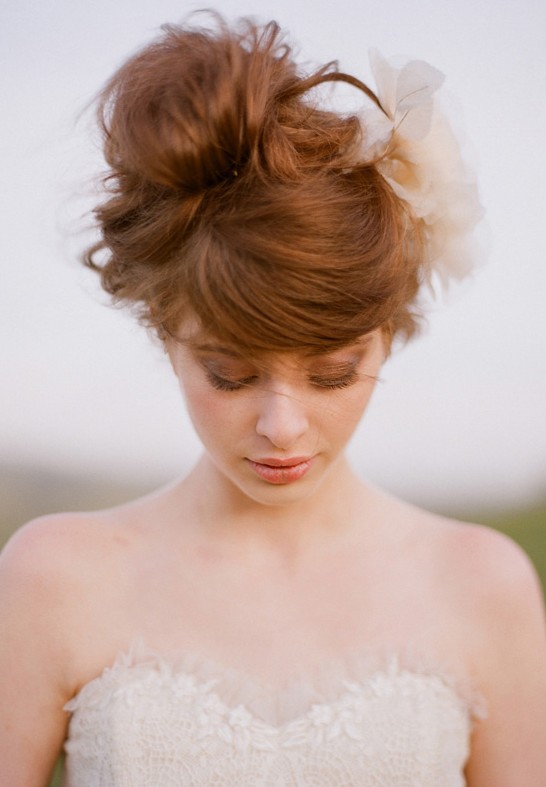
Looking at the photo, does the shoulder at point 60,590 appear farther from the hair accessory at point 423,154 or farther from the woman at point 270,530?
the hair accessory at point 423,154

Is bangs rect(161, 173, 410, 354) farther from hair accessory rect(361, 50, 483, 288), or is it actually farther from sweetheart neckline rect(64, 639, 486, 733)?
sweetheart neckline rect(64, 639, 486, 733)

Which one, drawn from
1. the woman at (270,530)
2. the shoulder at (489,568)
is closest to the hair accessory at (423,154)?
the woman at (270,530)

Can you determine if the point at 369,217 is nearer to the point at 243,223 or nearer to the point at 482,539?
the point at 243,223

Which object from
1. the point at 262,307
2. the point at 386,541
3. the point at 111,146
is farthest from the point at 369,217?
the point at 386,541

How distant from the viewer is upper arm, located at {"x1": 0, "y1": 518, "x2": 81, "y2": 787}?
2014mm

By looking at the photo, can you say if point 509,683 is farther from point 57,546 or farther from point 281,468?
point 57,546

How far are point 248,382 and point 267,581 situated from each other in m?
0.61

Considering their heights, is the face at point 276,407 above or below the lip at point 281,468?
above

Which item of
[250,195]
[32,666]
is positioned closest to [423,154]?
[250,195]

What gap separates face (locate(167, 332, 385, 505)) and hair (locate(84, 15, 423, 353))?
0.07m

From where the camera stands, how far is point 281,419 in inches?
70.6

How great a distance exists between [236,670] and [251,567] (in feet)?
0.89

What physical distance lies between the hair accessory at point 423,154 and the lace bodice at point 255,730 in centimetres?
101

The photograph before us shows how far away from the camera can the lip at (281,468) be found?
1.87 meters
